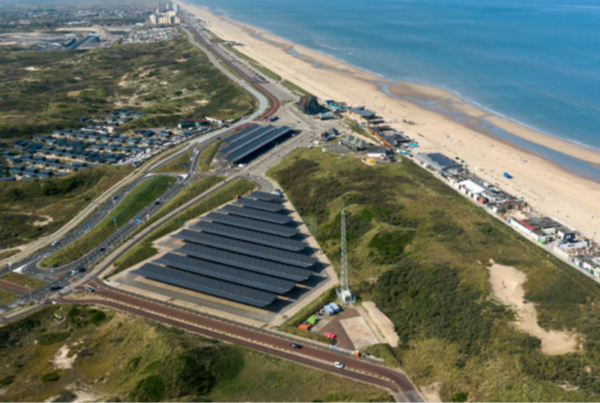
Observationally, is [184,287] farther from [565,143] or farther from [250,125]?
[565,143]

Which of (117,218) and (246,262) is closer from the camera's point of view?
(246,262)

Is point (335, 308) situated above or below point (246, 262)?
below

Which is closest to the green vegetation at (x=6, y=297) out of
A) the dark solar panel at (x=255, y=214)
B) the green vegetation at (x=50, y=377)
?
the green vegetation at (x=50, y=377)

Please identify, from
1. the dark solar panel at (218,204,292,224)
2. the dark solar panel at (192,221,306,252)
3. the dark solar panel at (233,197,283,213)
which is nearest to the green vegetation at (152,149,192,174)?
the dark solar panel at (233,197,283,213)

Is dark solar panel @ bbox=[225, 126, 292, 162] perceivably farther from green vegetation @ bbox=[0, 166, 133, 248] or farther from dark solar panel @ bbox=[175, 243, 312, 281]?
dark solar panel @ bbox=[175, 243, 312, 281]

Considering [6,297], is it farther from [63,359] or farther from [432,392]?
[432,392]

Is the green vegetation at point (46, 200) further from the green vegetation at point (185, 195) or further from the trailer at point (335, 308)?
the trailer at point (335, 308)

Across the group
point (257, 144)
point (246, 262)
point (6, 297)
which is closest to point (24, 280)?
point (6, 297)

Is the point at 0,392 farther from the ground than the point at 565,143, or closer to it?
closer to it

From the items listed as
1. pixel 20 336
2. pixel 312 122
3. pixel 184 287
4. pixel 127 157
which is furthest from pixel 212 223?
pixel 312 122
